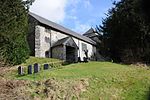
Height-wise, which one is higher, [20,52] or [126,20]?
[126,20]

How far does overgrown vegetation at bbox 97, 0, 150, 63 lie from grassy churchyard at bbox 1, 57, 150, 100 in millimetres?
9688

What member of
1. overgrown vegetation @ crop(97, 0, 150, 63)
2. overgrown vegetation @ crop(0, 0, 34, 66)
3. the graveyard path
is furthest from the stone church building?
the graveyard path

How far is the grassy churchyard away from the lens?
59.4 feet

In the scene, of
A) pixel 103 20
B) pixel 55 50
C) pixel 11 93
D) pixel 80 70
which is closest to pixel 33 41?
pixel 55 50

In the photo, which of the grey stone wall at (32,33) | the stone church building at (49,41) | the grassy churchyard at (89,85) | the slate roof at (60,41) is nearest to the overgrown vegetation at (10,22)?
the grassy churchyard at (89,85)

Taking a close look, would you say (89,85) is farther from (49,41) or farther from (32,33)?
(49,41)

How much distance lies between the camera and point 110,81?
21.1 meters

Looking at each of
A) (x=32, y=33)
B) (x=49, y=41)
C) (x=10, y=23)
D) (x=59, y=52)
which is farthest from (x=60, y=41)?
(x=10, y=23)

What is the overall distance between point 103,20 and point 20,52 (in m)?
12.2

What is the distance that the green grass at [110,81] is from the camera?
19031mm

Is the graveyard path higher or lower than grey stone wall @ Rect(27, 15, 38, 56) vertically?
lower

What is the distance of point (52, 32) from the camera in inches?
2202

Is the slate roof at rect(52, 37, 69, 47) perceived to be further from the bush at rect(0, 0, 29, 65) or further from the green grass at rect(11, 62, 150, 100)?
the green grass at rect(11, 62, 150, 100)

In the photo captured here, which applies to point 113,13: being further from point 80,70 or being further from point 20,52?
point 80,70
